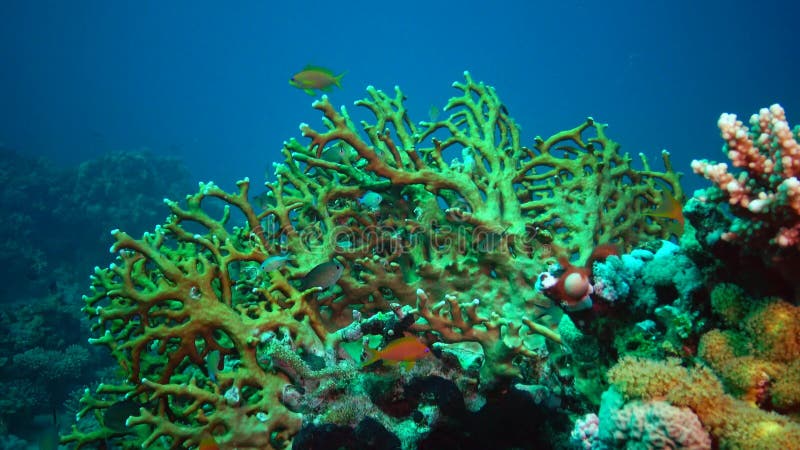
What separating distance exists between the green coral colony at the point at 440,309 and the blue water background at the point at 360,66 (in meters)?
54.2

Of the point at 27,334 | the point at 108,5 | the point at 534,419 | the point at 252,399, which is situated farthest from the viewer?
the point at 108,5

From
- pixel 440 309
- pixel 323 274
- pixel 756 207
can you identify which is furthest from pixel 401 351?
pixel 756 207

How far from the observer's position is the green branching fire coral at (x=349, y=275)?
307 centimetres

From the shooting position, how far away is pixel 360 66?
14238 centimetres

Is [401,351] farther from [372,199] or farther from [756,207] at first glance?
[372,199]

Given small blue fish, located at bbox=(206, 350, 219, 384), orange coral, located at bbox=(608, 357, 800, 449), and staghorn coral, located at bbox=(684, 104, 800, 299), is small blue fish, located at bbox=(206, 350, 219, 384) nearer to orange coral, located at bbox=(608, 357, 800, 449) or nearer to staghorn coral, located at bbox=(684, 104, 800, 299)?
orange coral, located at bbox=(608, 357, 800, 449)

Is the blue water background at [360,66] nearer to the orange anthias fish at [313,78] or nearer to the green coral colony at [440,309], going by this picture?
the orange anthias fish at [313,78]

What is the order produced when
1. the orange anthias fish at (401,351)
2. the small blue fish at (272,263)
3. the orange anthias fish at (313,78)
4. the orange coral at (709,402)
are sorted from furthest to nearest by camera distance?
1. the orange anthias fish at (313,78)
2. the small blue fish at (272,263)
3. the orange anthias fish at (401,351)
4. the orange coral at (709,402)

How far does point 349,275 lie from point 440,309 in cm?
103

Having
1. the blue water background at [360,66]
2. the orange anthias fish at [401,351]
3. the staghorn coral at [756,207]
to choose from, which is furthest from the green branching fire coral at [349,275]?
the blue water background at [360,66]

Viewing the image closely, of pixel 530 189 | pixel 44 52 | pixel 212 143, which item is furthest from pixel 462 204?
pixel 44 52

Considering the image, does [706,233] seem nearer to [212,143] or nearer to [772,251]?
[772,251]

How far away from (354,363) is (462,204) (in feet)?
6.88

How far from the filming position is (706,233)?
2.21m
